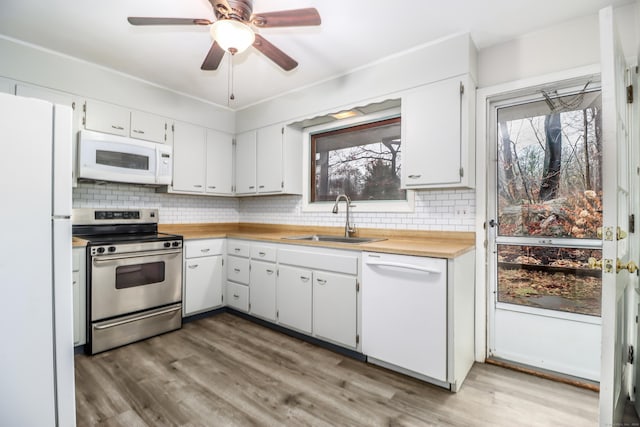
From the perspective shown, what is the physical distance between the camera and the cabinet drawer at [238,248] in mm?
3169

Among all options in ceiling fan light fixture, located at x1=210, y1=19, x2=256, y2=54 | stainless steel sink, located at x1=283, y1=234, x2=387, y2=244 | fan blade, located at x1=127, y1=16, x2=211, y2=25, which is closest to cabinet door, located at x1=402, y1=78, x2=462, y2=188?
stainless steel sink, located at x1=283, y1=234, x2=387, y2=244

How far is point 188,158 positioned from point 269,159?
0.90 metres

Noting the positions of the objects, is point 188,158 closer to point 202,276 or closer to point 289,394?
point 202,276

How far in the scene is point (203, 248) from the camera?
3217 millimetres

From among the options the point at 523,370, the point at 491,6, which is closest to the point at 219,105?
the point at 491,6

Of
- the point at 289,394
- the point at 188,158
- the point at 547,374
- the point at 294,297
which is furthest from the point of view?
the point at 188,158

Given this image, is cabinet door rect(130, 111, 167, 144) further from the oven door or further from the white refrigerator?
the white refrigerator

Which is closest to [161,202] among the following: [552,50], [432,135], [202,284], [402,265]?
[202,284]

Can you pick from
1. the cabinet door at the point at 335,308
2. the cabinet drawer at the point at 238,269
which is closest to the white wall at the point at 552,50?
the cabinet door at the point at 335,308

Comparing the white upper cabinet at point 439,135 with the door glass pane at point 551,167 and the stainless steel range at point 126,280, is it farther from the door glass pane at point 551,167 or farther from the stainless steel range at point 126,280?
the stainless steel range at point 126,280

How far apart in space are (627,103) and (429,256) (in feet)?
4.44

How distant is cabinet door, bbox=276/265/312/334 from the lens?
2641mm

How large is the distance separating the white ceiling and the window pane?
0.65m

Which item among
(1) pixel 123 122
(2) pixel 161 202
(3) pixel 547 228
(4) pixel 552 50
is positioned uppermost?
(4) pixel 552 50
